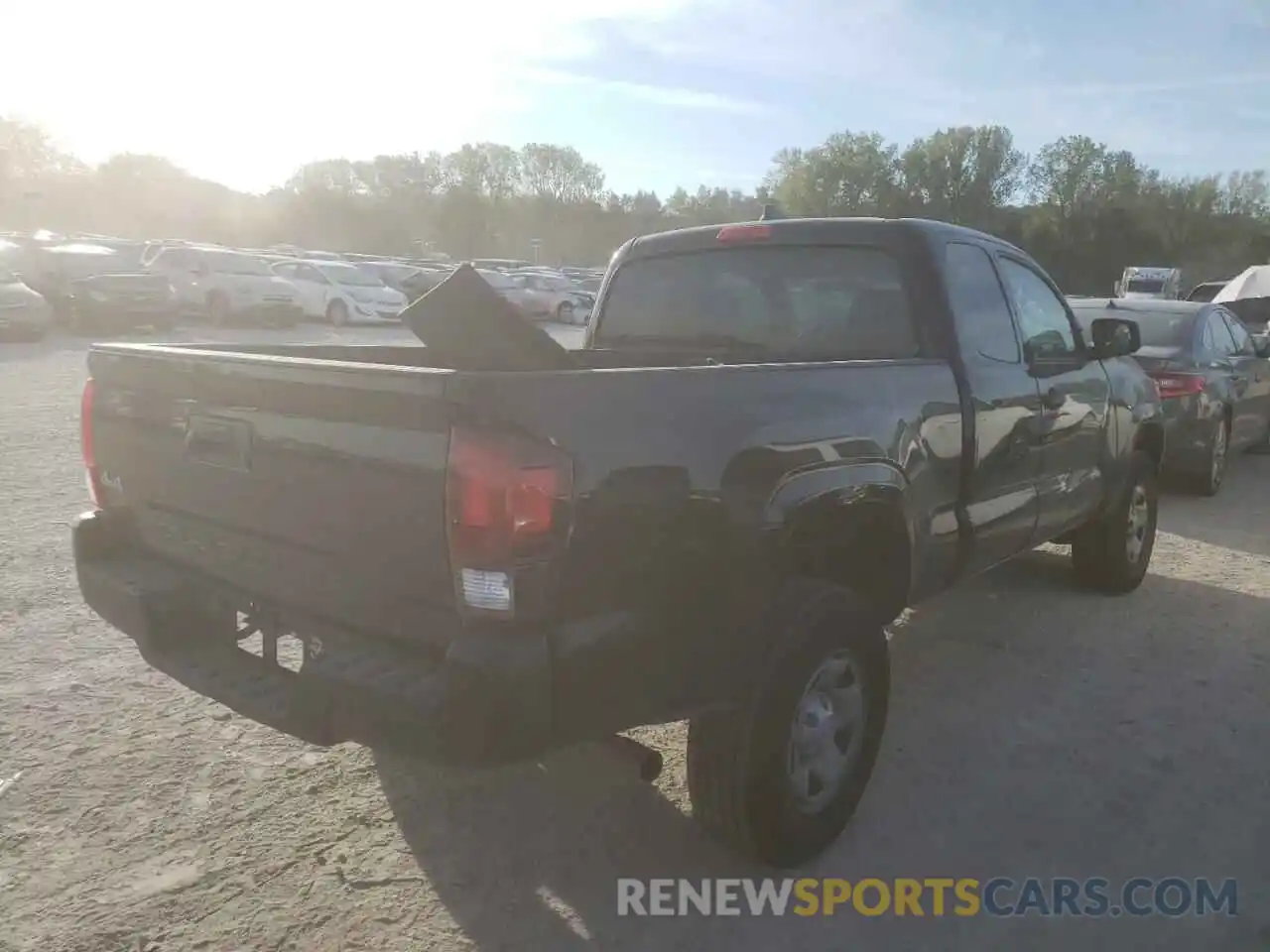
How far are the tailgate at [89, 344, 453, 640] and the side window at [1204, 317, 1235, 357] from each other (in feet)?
26.3

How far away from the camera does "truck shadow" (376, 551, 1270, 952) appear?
2910 millimetres

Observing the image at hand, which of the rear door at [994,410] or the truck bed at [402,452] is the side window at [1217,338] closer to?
the rear door at [994,410]

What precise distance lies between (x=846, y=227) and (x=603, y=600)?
7.57ft

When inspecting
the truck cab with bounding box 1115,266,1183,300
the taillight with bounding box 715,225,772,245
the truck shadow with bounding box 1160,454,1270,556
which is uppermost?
the truck cab with bounding box 1115,266,1183,300

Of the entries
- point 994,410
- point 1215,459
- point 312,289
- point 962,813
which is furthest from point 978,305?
point 312,289

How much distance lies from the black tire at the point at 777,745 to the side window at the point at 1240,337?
7791mm

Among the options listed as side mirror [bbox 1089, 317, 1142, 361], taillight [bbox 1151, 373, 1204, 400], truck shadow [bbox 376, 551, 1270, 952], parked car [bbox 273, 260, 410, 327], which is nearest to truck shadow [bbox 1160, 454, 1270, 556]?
taillight [bbox 1151, 373, 1204, 400]

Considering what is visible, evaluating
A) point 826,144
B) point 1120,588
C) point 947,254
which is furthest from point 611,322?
point 826,144

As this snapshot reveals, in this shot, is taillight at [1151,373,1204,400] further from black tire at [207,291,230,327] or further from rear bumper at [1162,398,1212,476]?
black tire at [207,291,230,327]

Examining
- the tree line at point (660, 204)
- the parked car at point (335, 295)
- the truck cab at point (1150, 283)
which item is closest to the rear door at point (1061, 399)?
the parked car at point (335, 295)

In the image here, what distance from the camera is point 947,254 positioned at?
407 centimetres

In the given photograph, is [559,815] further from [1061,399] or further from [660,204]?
[660,204]

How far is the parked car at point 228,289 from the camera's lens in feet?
72.2

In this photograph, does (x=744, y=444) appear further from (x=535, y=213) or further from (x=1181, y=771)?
(x=535, y=213)
